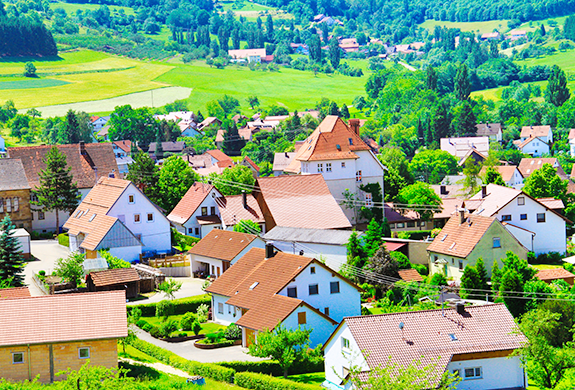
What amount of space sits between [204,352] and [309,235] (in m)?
22.6

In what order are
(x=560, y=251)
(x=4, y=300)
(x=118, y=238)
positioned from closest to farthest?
(x=4, y=300), (x=118, y=238), (x=560, y=251)

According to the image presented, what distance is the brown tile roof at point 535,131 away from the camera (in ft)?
567

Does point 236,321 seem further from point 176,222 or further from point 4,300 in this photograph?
point 176,222

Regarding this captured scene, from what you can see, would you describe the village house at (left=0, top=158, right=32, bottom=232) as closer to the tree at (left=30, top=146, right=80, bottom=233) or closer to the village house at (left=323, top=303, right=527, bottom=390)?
the tree at (left=30, top=146, right=80, bottom=233)

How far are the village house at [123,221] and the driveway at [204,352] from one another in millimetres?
17268

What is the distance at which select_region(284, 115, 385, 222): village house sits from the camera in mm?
83438

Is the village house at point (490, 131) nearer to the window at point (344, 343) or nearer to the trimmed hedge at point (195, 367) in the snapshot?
the trimmed hedge at point (195, 367)

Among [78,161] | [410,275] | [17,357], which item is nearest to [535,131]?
[78,161]

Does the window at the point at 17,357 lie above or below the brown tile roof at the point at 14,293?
below

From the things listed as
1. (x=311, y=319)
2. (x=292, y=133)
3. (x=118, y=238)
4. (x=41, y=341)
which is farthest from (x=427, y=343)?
(x=292, y=133)

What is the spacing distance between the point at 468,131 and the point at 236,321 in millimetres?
140021

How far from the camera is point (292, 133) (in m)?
180

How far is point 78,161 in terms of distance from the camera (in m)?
86.3

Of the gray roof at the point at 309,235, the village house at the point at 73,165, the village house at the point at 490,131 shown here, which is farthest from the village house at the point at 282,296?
the village house at the point at 490,131
